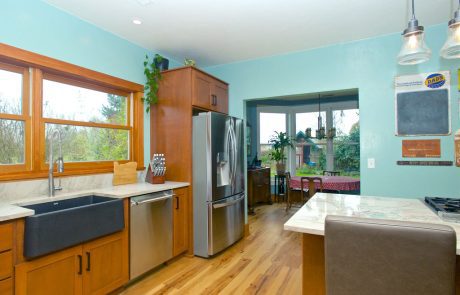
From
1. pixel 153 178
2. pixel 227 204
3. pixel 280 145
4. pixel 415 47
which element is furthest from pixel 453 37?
pixel 280 145

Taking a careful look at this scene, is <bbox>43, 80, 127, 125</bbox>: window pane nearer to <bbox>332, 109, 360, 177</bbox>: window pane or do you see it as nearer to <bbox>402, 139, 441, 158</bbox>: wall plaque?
<bbox>402, 139, 441, 158</bbox>: wall plaque

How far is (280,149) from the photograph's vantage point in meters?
6.30

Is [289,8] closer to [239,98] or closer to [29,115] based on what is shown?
[239,98]

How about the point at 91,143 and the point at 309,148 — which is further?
the point at 309,148

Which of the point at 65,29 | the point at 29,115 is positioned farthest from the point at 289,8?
the point at 29,115

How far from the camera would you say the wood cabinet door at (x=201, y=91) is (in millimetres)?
3104

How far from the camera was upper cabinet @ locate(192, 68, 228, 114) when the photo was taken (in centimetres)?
312

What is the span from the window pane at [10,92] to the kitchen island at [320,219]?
2380 millimetres

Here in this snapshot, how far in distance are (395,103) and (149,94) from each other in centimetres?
289

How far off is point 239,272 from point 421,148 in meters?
2.35

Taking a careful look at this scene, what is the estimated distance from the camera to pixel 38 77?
2.26 metres

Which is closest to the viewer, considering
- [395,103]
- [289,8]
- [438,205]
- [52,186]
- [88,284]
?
[438,205]

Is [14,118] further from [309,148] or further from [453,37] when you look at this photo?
[309,148]

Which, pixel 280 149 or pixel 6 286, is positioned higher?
pixel 280 149
